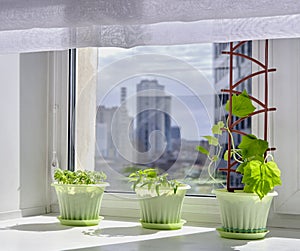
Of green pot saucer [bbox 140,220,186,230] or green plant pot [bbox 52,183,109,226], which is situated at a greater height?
green plant pot [bbox 52,183,109,226]

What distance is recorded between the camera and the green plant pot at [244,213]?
1.44 m

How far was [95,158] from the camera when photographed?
1.91 m

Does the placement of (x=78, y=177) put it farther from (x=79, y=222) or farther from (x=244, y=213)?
(x=244, y=213)

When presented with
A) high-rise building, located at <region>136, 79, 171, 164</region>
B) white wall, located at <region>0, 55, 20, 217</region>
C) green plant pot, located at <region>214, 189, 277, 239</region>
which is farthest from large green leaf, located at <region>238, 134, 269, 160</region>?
white wall, located at <region>0, 55, 20, 217</region>

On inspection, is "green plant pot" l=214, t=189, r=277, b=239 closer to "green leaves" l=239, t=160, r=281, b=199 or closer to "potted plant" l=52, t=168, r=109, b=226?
"green leaves" l=239, t=160, r=281, b=199

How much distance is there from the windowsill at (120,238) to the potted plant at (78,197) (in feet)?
0.11

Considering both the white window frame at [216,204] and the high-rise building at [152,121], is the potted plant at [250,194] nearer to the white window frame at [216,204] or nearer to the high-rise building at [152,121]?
the white window frame at [216,204]

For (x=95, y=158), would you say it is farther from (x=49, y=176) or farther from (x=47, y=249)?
(x=47, y=249)

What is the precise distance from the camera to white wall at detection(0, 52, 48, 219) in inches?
68.8

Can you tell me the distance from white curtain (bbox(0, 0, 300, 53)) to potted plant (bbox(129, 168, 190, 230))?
589mm

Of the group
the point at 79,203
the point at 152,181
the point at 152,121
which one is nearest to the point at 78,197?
the point at 79,203

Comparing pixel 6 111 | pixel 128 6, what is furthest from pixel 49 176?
pixel 128 6

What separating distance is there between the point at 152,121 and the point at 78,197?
1.19ft

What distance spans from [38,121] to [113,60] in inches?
13.1
